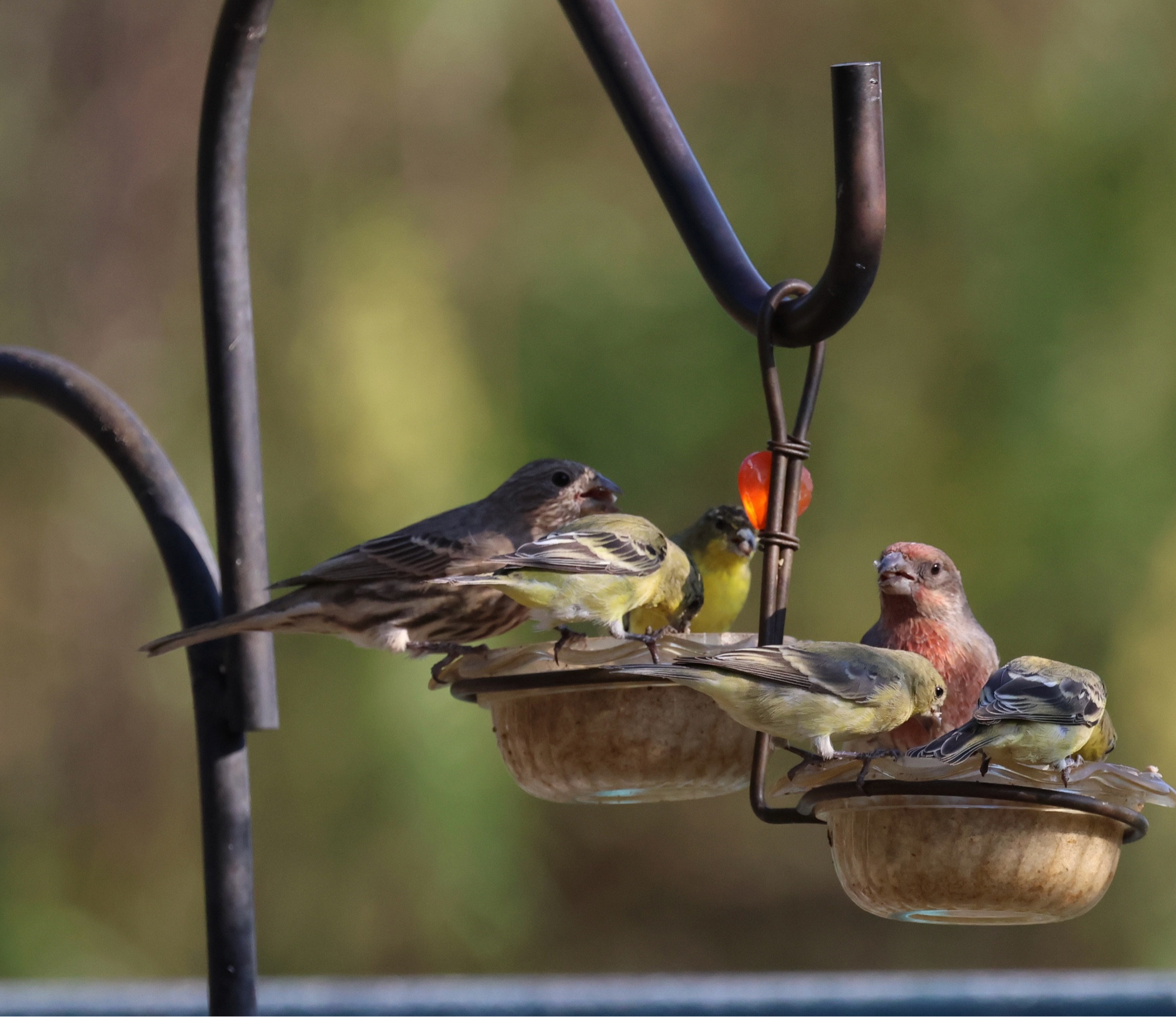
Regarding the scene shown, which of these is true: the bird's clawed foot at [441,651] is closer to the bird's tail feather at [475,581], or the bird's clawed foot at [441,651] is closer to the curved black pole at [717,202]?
the bird's tail feather at [475,581]

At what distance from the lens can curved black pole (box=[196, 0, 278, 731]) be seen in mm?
2490

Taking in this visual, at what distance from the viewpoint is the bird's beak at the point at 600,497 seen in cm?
299

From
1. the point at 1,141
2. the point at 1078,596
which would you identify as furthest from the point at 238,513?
the point at 1,141

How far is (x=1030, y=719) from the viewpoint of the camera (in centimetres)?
192

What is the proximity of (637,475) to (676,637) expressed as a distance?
5.65m

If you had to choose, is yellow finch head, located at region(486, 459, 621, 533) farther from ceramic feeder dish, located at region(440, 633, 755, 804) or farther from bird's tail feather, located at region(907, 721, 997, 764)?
bird's tail feather, located at region(907, 721, 997, 764)

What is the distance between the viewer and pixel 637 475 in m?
7.89

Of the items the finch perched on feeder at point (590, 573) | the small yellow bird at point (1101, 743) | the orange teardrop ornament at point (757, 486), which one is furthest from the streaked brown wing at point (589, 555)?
Answer: the small yellow bird at point (1101, 743)

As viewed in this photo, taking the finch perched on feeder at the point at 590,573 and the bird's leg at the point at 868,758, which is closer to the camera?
the bird's leg at the point at 868,758

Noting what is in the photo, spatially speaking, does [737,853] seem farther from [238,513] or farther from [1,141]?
[238,513]

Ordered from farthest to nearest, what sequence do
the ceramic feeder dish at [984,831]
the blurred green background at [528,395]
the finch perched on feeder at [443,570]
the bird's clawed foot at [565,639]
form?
the blurred green background at [528,395], the finch perched on feeder at [443,570], the bird's clawed foot at [565,639], the ceramic feeder dish at [984,831]

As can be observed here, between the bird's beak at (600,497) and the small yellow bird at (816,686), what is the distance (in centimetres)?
78

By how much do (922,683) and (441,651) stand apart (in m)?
0.85

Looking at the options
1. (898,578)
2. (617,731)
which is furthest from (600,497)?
(617,731)
